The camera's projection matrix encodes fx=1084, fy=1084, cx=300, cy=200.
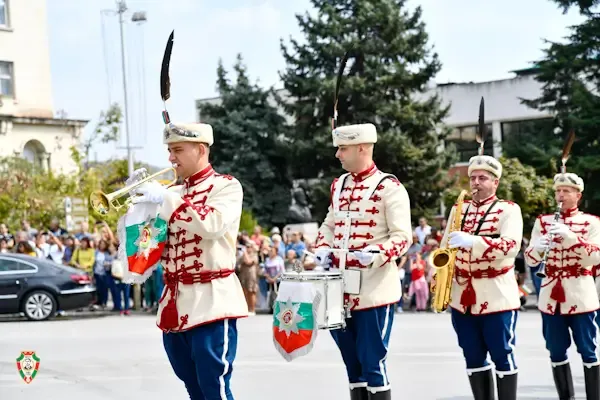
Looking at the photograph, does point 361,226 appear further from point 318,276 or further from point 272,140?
point 272,140

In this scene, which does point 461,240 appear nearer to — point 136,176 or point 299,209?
point 136,176

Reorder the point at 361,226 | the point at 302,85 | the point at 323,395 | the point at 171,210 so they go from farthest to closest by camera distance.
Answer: the point at 302,85
the point at 323,395
the point at 361,226
the point at 171,210

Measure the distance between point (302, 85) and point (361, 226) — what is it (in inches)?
1262

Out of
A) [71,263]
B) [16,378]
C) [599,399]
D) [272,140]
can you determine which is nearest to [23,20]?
[272,140]

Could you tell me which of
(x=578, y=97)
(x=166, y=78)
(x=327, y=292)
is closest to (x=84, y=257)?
(x=578, y=97)

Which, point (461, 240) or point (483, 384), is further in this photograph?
point (483, 384)

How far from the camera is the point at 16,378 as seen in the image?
12320 millimetres

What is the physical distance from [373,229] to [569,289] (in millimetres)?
2357

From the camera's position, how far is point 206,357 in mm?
6223

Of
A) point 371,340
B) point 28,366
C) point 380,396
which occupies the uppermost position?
point 371,340

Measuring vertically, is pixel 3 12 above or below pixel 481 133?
above

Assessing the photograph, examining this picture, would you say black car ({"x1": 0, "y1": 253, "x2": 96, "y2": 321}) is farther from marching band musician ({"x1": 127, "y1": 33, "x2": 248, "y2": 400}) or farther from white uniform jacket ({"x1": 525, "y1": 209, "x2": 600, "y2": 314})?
marching band musician ({"x1": 127, "y1": 33, "x2": 248, "y2": 400})

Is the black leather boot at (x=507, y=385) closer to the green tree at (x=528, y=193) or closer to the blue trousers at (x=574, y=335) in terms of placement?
the blue trousers at (x=574, y=335)

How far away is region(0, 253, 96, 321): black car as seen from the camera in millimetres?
21984
